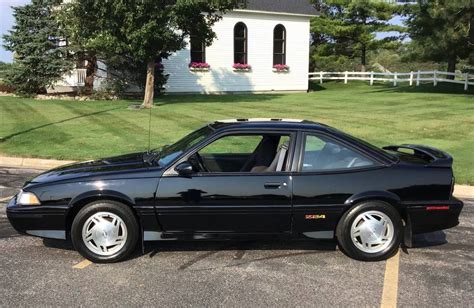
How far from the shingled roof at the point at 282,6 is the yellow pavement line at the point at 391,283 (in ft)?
87.0

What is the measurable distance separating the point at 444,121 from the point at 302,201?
12396 millimetres

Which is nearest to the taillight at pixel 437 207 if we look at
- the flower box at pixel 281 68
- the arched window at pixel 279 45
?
the flower box at pixel 281 68

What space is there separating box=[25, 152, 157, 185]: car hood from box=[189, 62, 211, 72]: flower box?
23611 mm

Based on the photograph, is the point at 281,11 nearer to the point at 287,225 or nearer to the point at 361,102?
the point at 361,102

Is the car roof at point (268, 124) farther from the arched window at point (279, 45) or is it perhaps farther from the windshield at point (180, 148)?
the arched window at point (279, 45)

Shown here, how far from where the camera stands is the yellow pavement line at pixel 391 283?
4113mm

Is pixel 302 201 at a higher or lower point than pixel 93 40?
lower

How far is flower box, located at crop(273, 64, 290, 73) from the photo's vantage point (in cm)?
3131

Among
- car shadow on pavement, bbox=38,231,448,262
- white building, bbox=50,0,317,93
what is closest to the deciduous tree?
white building, bbox=50,0,317,93

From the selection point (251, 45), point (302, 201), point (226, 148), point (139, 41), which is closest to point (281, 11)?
point (251, 45)

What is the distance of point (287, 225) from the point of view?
4930mm

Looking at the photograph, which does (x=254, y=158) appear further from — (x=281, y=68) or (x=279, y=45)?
(x=279, y=45)

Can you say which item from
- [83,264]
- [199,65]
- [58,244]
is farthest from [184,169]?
[199,65]

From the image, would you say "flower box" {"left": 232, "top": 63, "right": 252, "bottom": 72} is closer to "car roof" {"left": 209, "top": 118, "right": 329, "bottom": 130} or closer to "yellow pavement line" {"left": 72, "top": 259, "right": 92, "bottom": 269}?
"car roof" {"left": 209, "top": 118, "right": 329, "bottom": 130}
